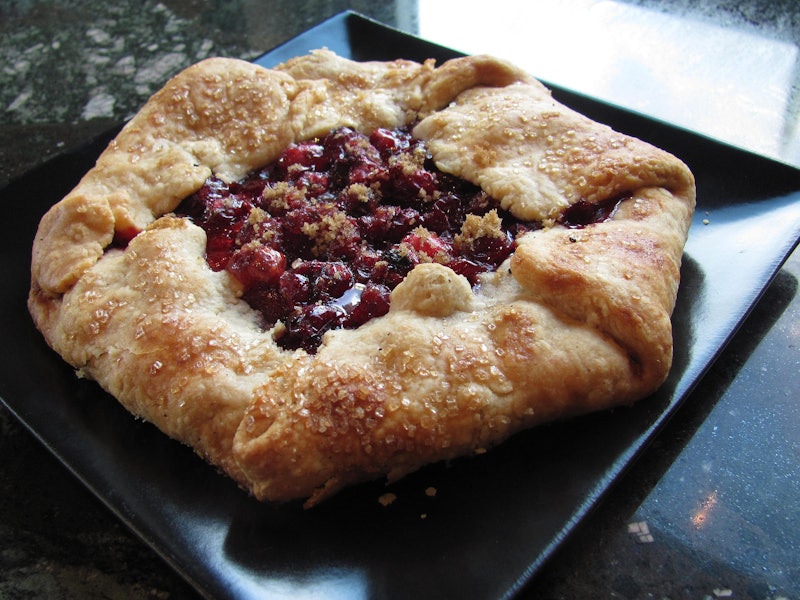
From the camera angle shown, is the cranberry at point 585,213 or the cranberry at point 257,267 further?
the cranberry at point 585,213

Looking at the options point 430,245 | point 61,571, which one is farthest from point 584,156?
point 61,571

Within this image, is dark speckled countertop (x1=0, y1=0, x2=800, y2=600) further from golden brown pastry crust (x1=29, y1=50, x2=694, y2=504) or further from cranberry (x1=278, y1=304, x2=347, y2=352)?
cranberry (x1=278, y1=304, x2=347, y2=352)

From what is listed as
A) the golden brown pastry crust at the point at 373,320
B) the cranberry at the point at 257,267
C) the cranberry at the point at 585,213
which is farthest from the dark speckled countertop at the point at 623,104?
the cranberry at the point at 257,267

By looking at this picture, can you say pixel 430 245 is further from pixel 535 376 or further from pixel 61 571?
pixel 61 571

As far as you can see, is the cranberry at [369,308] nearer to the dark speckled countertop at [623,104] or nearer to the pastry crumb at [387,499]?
the pastry crumb at [387,499]

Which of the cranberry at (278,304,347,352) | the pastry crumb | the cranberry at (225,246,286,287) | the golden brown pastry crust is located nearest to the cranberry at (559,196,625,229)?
the golden brown pastry crust

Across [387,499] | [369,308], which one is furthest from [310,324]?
[387,499]

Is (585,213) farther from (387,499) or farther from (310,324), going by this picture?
(387,499)
